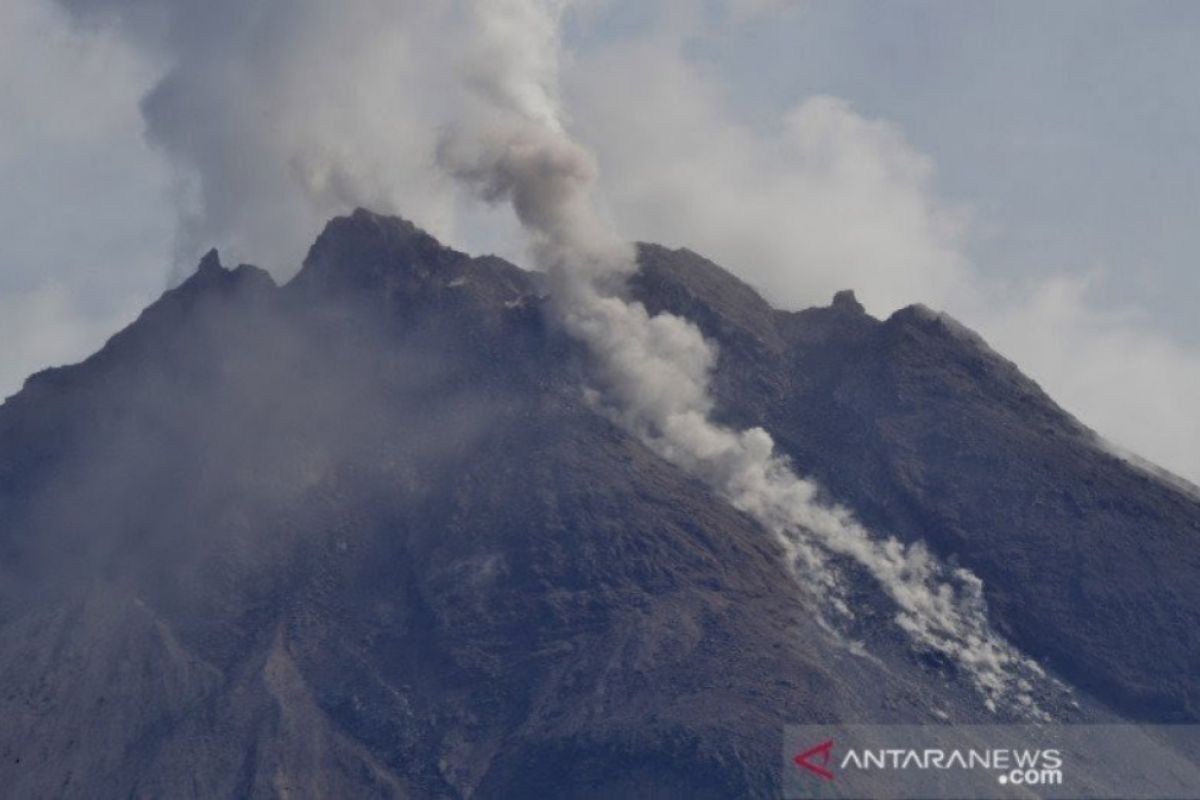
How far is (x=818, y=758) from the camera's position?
169 m

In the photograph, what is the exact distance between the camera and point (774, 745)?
170875 millimetres

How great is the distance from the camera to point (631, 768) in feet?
563

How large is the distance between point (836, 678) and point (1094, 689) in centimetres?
2719

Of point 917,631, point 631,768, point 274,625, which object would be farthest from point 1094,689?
point 274,625

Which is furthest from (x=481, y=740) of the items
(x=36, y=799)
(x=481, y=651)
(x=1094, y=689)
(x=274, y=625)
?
(x=1094, y=689)

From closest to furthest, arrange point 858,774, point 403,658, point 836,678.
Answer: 1. point 858,774
2. point 836,678
3. point 403,658

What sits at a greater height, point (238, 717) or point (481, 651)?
point (481, 651)

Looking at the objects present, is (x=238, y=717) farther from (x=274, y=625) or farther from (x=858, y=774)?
(x=858, y=774)

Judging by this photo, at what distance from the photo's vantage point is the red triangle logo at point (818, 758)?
167500 millimetres

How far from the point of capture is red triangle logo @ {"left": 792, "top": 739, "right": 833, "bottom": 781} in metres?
168

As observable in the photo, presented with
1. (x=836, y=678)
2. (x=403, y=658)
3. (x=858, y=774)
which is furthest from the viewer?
(x=403, y=658)

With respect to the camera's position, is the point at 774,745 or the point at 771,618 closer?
the point at 774,745

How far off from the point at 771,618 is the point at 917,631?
1448 cm

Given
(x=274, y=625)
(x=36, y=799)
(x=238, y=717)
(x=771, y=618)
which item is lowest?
(x=36, y=799)
